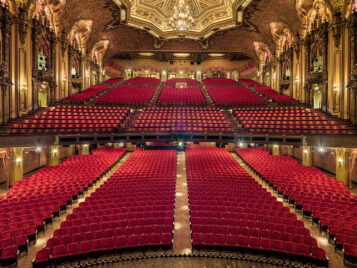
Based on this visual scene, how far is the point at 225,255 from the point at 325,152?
929 centimetres

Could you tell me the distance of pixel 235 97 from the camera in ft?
56.1

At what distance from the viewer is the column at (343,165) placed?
883 cm

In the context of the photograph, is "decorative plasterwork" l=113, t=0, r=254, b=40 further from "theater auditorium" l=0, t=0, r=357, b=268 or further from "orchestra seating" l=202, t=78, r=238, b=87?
"orchestra seating" l=202, t=78, r=238, b=87

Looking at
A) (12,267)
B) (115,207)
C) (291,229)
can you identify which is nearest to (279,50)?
(291,229)

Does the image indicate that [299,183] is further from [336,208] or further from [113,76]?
[113,76]

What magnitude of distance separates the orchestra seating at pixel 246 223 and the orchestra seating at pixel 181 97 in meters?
10.2

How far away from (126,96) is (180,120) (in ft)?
22.3

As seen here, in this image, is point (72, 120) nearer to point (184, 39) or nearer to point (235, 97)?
point (235, 97)

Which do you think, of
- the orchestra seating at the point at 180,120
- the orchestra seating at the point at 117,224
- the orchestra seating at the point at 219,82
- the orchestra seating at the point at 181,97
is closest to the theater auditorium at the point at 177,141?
the orchestra seating at the point at 117,224

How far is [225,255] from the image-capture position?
3947 mm

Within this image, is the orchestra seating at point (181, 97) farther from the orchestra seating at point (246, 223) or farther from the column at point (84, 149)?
the orchestra seating at point (246, 223)

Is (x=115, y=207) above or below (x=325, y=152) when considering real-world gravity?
below

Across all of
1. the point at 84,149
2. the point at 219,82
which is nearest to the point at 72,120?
the point at 84,149

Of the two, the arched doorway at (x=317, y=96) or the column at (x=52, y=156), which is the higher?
the arched doorway at (x=317, y=96)
